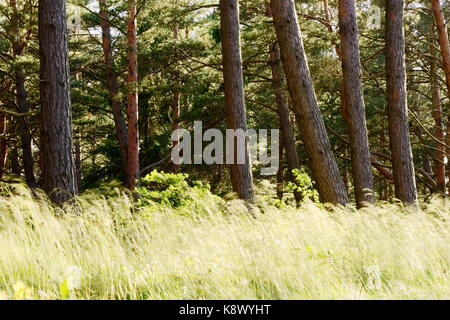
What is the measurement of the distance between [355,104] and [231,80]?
2614 millimetres

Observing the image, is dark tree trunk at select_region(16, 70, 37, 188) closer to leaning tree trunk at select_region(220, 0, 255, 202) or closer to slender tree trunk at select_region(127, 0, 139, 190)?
slender tree trunk at select_region(127, 0, 139, 190)

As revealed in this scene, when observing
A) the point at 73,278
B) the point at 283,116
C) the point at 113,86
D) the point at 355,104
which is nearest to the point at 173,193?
the point at 73,278

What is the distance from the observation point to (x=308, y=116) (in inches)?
277

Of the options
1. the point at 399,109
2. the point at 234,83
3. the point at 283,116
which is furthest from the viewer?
the point at 283,116

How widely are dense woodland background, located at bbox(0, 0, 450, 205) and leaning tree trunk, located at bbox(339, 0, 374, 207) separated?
0.02 m

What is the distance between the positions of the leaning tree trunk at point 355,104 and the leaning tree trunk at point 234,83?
223 centimetres

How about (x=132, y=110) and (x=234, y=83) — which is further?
(x=132, y=110)

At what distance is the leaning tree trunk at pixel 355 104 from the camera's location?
9.07m

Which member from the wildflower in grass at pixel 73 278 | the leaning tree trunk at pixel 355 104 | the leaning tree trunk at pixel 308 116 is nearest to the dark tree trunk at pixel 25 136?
the leaning tree trunk at pixel 355 104

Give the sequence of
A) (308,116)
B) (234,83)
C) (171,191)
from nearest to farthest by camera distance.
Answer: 1. (171,191)
2. (308,116)
3. (234,83)

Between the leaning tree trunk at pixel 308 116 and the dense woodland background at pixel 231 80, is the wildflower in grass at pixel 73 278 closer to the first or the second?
the dense woodland background at pixel 231 80

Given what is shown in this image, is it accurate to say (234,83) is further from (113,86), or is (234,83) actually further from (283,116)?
(113,86)

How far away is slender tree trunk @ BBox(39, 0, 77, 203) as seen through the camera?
570cm

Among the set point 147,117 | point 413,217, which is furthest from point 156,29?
point 413,217
